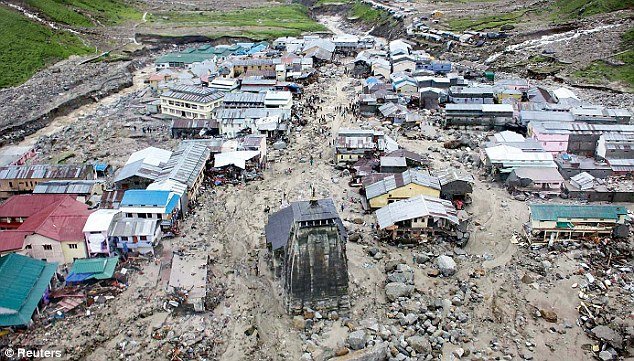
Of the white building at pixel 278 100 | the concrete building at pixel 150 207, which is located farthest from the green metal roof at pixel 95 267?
the white building at pixel 278 100

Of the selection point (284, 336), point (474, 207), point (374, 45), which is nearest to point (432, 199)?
point (474, 207)

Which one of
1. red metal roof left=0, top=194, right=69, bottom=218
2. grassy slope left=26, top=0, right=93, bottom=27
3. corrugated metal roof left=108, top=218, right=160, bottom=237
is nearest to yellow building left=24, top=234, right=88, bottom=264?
corrugated metal roof left=108, top=218, right=160, bottom=237

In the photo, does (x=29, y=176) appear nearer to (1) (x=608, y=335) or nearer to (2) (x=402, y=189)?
(2) (x=402, y=189)

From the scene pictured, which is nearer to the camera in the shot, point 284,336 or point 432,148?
point 284,336

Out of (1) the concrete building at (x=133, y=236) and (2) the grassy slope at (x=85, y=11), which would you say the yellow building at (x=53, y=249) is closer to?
(1) the concrete building at (x=133, y=236)

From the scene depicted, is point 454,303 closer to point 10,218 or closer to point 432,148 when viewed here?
point 432,148
